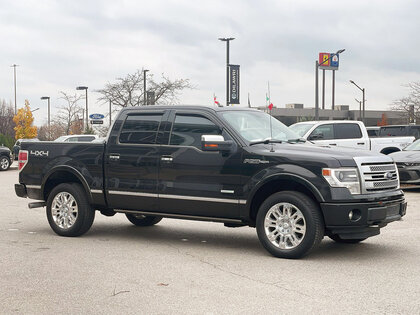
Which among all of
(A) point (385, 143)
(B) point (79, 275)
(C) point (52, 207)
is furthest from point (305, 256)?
(A) point (385, 143)

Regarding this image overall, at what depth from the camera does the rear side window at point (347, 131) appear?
1964 centimetres

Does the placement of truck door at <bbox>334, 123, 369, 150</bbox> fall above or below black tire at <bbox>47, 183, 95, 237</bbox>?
above

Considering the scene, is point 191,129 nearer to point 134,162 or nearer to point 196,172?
point 196,172

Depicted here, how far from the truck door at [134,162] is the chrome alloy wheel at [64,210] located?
738 mm

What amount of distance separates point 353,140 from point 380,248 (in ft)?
37.3

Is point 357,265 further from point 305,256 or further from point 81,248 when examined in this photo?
point 81,248

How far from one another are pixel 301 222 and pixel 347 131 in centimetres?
1236

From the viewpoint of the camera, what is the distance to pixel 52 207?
1003 cm

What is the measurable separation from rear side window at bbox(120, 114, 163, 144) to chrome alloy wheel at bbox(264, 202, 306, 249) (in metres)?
2.13

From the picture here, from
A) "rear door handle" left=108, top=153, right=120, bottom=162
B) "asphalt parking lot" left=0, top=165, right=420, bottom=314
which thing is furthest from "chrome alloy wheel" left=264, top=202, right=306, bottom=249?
"rear door handle" left=108, top=153, right=120, bottom=162

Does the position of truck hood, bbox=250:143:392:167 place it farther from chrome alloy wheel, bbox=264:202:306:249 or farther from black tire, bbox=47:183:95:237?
black tire, bbox=47:183:95:237

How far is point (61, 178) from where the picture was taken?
10219 mm

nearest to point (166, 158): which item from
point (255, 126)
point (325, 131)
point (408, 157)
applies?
point (255, 126)

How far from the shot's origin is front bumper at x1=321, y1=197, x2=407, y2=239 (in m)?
7.66
